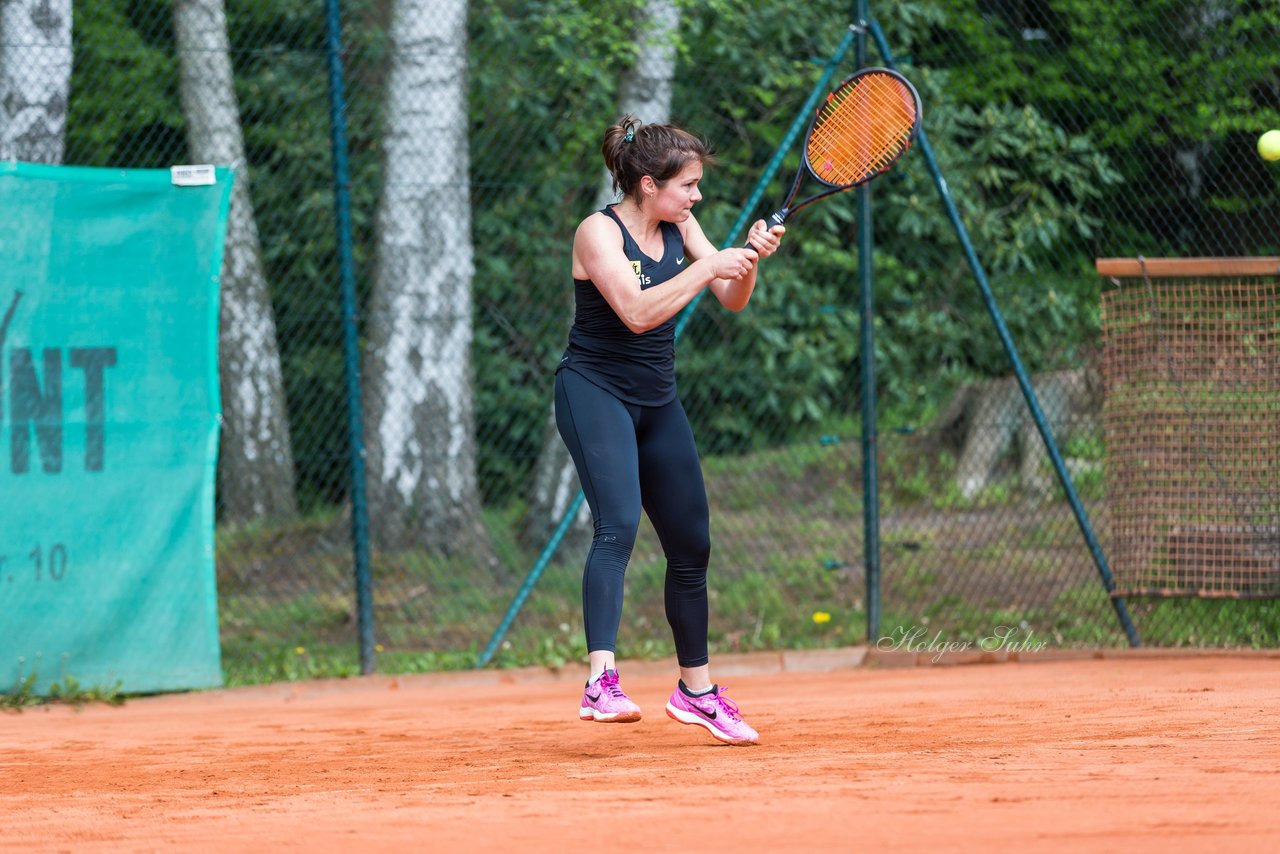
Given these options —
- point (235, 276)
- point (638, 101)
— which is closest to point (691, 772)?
point (638, 101)

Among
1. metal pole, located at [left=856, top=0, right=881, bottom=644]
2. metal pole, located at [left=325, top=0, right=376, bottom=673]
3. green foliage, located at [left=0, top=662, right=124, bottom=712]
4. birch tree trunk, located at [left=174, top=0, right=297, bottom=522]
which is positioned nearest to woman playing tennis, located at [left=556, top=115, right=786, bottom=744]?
metal pole, located at [left=325, top=0, right=376, bottom=673]

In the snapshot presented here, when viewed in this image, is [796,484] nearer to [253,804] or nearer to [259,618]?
[259,618]

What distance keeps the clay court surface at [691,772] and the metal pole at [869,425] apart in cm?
119

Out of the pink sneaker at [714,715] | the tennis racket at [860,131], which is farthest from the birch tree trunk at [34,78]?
the pink sneaker at [714,715]

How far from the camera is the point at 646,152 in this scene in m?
4.11

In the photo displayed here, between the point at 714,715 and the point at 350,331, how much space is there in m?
3.14

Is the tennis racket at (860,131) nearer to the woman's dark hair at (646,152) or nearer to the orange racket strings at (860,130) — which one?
the orange racket strings at (860,130)

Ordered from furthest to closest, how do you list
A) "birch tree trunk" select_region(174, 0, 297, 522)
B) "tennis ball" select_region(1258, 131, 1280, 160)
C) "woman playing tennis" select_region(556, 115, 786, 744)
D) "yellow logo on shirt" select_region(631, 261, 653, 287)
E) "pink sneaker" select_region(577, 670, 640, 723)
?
"birch tree trunk" select_region(174, 0, 297, 522) < "tennis ball" select_region(1258, 131, 1280, 160) < "yellow logo on shirt" select_region(631, 261, 653, 287) < "woman playing tennis" select_region(556, 115, 786, 744) < "pink sneaker" select_region(577, 670, 640, 723)

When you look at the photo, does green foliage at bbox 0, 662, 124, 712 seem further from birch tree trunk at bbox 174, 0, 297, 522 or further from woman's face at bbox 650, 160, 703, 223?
woman's face at bbox 650, 160, 703, 223

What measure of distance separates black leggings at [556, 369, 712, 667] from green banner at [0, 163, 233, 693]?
2710 millimetres

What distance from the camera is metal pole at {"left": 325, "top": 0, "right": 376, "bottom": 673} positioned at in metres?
6.60

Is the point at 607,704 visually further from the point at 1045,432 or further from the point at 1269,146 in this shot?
the point at 1269,146

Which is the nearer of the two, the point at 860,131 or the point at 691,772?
the point at 691,772

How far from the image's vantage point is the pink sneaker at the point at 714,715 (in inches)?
164
